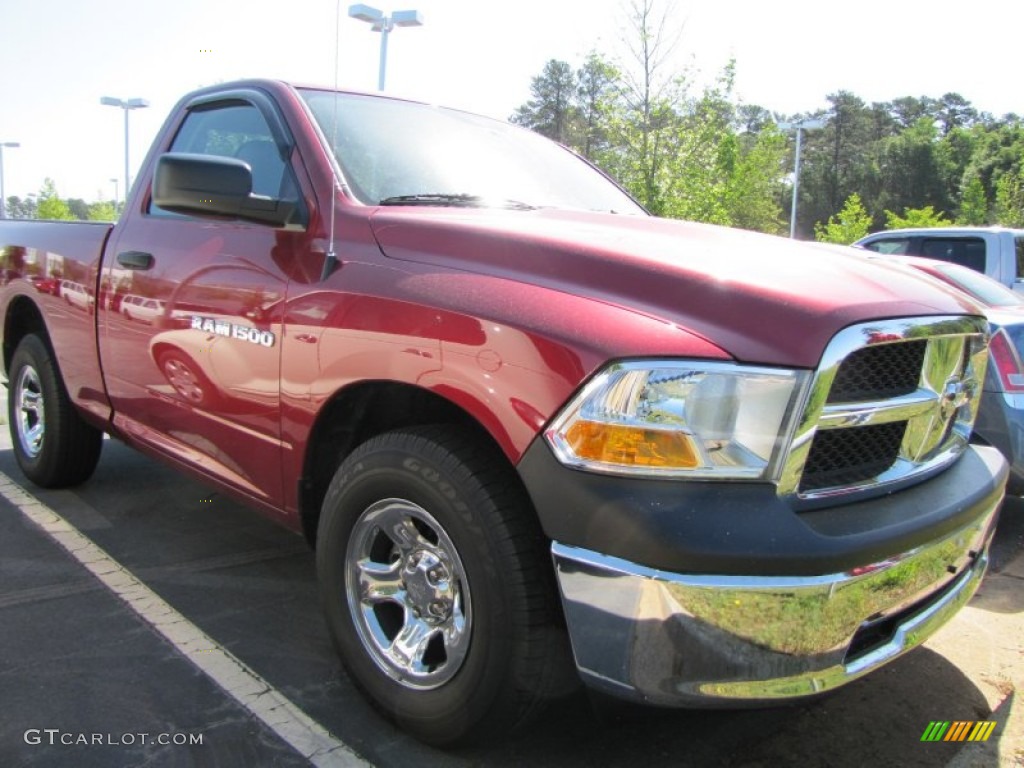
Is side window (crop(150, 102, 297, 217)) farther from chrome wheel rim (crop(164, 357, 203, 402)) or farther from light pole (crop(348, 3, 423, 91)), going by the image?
light pole (crop(348, 3, 423, 91))

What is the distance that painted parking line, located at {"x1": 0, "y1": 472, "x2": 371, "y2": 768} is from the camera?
231 centimetres

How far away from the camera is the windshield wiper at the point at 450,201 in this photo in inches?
106

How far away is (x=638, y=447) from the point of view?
1809 millimetres

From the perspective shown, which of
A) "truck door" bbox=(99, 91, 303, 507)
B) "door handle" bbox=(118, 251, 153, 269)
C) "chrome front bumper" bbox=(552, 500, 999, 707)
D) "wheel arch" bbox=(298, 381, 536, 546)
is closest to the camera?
"chrome front bumper" bbox=(552, 500, 999, 707)

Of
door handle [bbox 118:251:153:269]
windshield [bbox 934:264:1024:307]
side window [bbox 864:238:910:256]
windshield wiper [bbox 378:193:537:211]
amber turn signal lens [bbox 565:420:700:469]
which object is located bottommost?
amber turn signal lens [bbox 565:420:700:469]

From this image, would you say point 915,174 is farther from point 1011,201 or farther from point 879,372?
point 879,372

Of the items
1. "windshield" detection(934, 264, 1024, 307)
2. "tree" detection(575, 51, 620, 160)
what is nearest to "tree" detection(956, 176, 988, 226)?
"tree" detection(575, 51, 620, 160)

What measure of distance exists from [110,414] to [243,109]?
5.11ft

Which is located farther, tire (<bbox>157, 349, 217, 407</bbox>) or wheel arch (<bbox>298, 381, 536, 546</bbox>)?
tire (<bbox>157, 349, 217, 407</bbox>)

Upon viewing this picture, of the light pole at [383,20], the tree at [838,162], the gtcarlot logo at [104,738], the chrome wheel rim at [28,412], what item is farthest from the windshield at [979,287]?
the tree at [838,162]

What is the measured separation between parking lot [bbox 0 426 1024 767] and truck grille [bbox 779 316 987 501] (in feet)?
2.50

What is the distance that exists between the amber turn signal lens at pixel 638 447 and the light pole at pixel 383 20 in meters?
10.0

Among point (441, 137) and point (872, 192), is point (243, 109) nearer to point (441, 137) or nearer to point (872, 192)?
point (441, 137)

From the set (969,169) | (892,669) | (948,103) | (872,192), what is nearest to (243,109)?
(892,669)
